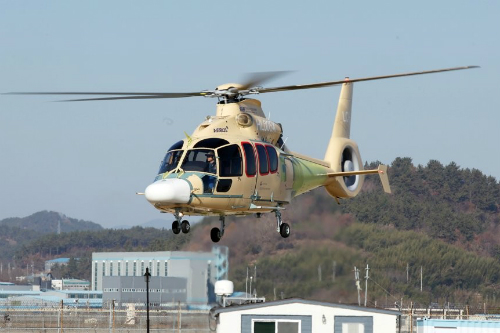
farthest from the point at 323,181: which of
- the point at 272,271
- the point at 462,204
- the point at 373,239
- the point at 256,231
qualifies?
the point at 462,204

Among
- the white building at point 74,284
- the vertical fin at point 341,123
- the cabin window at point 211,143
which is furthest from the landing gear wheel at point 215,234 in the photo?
the white building at point 74,284

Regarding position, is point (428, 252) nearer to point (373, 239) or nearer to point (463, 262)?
point (463, 262)

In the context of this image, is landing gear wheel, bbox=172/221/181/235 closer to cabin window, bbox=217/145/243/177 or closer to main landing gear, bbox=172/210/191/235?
main landing gear, bbox=172/210/191/235

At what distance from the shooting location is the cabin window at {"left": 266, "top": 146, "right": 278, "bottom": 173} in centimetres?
3075

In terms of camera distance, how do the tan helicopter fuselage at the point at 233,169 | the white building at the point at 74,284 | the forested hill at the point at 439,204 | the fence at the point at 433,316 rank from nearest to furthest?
1. the tan helicopter fuselage at the point at 233,169
2. the fence at the point at 433,316
3. the forested hill at the point at 439,204
4. the white building at the point at 74,284

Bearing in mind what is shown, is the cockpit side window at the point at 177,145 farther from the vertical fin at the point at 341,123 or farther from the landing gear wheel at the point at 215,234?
the vertical fin at the point at 341,123

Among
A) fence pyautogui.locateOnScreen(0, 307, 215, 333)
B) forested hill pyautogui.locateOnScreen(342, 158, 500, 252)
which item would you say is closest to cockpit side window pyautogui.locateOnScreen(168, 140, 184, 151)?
fence pyautogui.locateOnScreen(0, 307, 215, 333)

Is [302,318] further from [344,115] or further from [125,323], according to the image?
[125,323]

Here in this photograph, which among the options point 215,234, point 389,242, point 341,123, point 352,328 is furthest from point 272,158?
point 389,242

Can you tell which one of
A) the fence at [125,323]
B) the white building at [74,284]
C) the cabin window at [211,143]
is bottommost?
the fence at [125,323]

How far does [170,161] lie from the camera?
95.3ft

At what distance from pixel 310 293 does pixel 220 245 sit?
518cm

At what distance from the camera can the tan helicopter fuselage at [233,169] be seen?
92.8ft

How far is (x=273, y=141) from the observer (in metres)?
32.0
